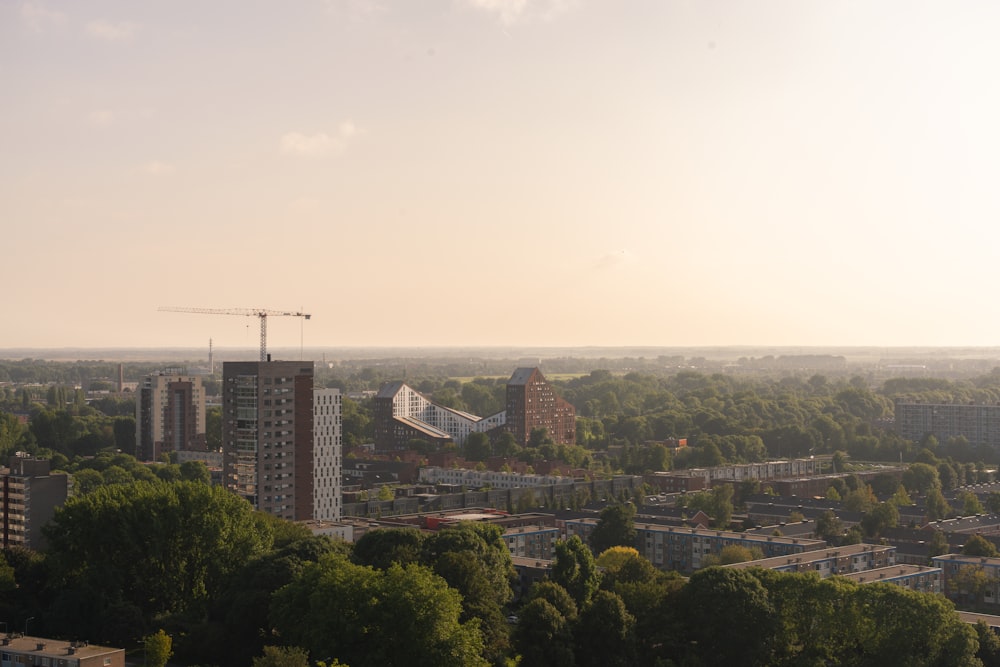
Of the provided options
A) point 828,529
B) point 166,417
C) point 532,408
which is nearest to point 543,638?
point 828,529

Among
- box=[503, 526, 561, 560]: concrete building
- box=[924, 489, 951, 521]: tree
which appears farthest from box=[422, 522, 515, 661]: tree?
box=[924, 489, 951, 521]: tree

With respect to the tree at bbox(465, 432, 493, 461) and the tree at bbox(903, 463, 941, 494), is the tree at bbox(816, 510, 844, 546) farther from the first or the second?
the tree at bbox(465, 432, 493, 461)

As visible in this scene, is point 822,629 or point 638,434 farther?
point 638,434

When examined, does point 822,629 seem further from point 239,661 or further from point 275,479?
point 275,479

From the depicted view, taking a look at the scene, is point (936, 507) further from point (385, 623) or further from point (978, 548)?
point (385, 623)

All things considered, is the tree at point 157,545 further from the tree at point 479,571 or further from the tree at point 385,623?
Result: the tree at point 385,623

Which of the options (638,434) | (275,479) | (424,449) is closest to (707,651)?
(275,479)

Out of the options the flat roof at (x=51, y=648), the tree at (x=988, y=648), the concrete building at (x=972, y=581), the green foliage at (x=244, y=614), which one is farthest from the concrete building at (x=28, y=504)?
the concrete building at (x=972, y=581)
